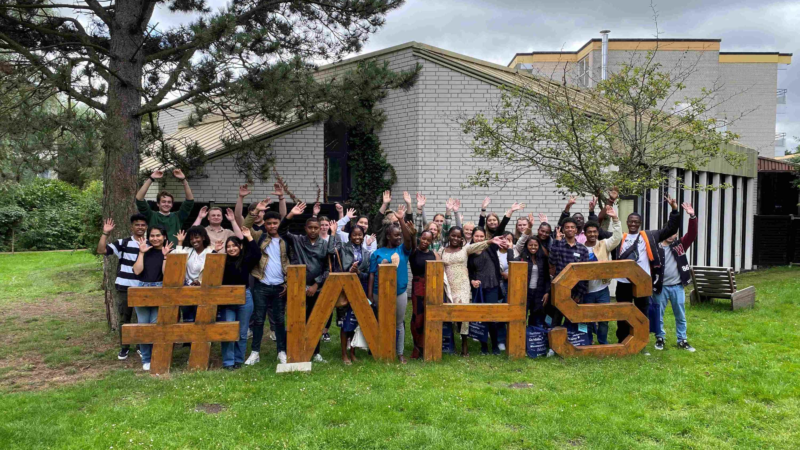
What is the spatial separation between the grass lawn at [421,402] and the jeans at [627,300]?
15.1 inches

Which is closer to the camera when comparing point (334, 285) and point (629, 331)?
point (334, 285)

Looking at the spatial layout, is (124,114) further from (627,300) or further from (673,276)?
(673,276)

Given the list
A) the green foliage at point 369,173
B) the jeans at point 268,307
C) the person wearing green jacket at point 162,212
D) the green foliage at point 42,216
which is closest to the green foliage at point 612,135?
the green foliage at point 369,173

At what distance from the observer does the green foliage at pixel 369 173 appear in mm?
11656

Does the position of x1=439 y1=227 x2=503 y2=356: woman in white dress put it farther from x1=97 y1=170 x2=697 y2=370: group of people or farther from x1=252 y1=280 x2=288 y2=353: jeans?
x1=252 y1=280 x2=288 y2=353: jeans

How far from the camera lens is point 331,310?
6621 millimetres

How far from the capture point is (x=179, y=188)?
1123 cm

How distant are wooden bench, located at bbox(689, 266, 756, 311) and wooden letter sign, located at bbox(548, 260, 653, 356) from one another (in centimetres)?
427

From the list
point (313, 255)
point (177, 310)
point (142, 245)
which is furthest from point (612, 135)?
point (142, 245)

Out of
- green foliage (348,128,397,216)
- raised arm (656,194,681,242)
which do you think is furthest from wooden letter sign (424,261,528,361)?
green foliage (348,128,397,216)

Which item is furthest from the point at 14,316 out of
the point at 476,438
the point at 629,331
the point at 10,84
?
the point at 629,331

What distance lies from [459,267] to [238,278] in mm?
2532

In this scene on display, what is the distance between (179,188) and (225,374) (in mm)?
5917

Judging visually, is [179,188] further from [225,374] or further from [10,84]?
[225,374]
